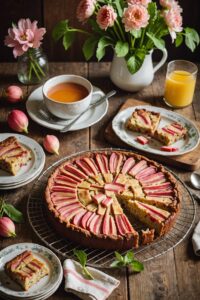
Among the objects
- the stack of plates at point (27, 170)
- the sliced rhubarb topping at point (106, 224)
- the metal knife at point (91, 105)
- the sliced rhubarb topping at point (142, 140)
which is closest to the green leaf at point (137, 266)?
the sliced rhubarb topping at point (106, 224)

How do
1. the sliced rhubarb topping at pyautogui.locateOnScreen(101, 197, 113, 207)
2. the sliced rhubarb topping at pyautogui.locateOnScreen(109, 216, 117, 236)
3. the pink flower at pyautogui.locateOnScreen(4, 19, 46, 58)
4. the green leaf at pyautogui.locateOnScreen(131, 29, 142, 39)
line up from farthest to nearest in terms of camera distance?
1. the pink flower at pyautogui.locateOnScreen(4, 19, 46, 58)
2. the green leaf at pyautogui.locateOnScreen(131, 29, 142, 39)
3. the sliced rhubarb topping at pyautogui.locateOnScreen(101, 197, 113, 207)
4. the sliced rhubarb topping at pyautogui.locateOnScreen(109, 216, 117, 236)

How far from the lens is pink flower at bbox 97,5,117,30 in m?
2.26

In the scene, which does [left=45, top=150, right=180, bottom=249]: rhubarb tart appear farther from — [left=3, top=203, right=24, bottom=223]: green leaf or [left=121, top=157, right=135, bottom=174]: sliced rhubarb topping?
[left=3, top=203, right=24, bottom=223]: green leaf

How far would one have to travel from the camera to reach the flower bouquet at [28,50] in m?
2.41

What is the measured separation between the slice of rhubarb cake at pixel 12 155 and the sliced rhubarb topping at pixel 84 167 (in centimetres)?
20

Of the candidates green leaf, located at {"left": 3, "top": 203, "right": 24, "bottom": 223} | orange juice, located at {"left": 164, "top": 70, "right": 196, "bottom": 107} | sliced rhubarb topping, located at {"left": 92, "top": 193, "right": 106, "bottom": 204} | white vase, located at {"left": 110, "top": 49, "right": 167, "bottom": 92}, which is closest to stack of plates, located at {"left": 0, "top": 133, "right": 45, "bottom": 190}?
green leaf, located at {"left": 3, "top": 203, "right": 24, "bottom": 223}

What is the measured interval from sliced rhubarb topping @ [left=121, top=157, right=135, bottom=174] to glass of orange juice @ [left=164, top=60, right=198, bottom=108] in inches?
20.3

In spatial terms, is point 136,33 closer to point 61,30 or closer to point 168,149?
point 61,30

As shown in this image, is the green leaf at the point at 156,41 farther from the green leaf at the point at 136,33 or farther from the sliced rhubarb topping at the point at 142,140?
the sliced rhubarb topping at the point at 142,140

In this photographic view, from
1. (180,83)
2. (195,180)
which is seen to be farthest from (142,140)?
(180,83)

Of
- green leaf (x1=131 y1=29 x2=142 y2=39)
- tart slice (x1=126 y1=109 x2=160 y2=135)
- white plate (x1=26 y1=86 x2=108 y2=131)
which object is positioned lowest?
white plate (x1=26 y1=86 x2=108 y2=131)

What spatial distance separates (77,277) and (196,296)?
1.22ft

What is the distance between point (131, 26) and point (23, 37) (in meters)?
0.52

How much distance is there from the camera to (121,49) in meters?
2.35
